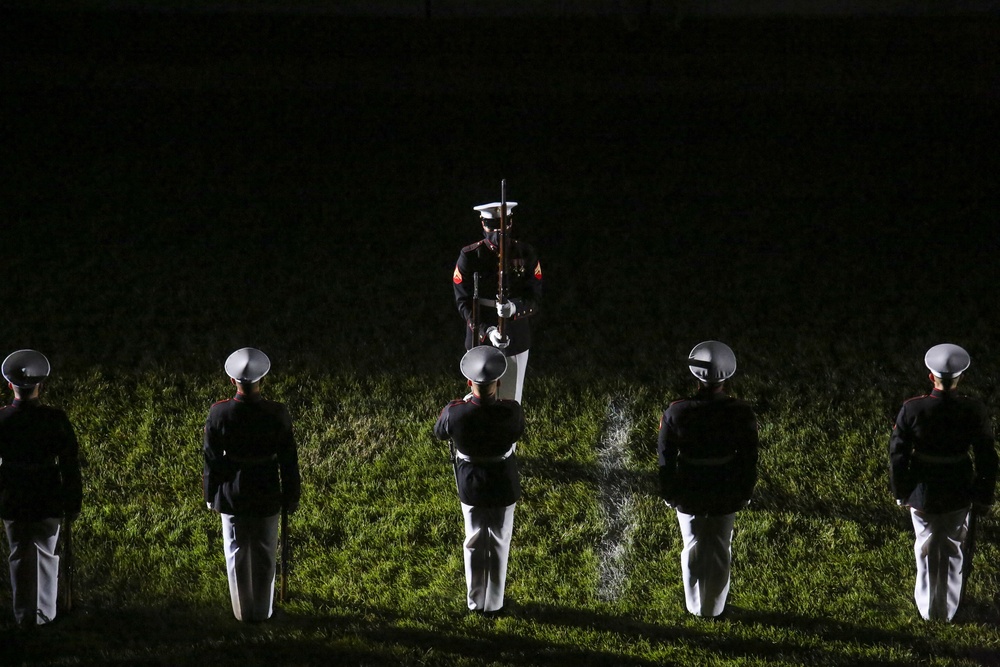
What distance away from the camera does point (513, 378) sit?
335 inches

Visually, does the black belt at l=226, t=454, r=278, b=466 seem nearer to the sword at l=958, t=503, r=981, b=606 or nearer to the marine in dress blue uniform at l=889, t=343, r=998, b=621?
the marine in dress blue uniform at l=889, t=343, r=998, b=621

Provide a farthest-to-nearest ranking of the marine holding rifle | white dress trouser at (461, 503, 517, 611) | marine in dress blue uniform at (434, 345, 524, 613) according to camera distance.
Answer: the marine holding rifle < white dress trouser at (461, 503, 517, 611) < marine in dress blue uniform at (434, 345, 524, 613)

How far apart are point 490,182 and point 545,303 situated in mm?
4132

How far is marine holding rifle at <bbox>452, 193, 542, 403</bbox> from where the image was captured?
8117 millimetres

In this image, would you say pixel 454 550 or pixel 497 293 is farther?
pixel 497 293

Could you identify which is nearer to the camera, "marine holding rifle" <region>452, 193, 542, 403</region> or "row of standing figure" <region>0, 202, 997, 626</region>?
"row of standing figure" <region>0, 202, 997, 626</region>

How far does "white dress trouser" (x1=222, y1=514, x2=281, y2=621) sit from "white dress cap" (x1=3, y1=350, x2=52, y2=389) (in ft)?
4.03

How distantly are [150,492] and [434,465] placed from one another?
6.63 ft

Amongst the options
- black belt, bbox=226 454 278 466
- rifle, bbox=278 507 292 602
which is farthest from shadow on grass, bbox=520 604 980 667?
black belt, bbox=226 454 278 466

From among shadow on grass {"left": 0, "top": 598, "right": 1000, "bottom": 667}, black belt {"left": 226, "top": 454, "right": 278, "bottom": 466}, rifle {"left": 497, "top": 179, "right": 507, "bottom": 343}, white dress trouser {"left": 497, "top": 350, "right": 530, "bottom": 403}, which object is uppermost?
rifle {"left": 497, "top": 179, "right": 507, "bottom": 343}

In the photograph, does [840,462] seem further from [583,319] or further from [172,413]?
[172,413]

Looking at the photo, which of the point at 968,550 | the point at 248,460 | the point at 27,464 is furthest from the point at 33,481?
the point at 968,550

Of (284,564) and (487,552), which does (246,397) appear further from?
(487,552)

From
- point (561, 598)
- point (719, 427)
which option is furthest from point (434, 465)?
point (719, 427)
